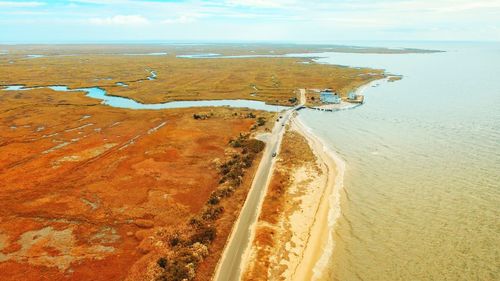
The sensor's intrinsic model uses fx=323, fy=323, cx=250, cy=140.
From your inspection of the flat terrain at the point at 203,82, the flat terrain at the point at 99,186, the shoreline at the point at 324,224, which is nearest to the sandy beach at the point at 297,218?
the shoreline at the point at 324,224

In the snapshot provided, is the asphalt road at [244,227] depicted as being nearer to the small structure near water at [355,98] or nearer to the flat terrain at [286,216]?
the flat terrain at [286,216]

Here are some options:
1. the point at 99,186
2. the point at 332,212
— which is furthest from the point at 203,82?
the point at 332,212

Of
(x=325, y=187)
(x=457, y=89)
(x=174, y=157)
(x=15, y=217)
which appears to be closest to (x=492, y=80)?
(x=457, y=89)

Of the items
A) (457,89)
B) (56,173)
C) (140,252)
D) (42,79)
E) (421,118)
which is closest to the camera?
(140,252)

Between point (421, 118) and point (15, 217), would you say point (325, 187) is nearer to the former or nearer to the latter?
point (15, 217)

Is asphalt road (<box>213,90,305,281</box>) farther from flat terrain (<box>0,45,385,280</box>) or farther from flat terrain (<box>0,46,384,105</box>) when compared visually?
flat terrain (<box>0,46,384,105</box>)

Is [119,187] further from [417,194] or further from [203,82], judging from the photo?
[203,82]
